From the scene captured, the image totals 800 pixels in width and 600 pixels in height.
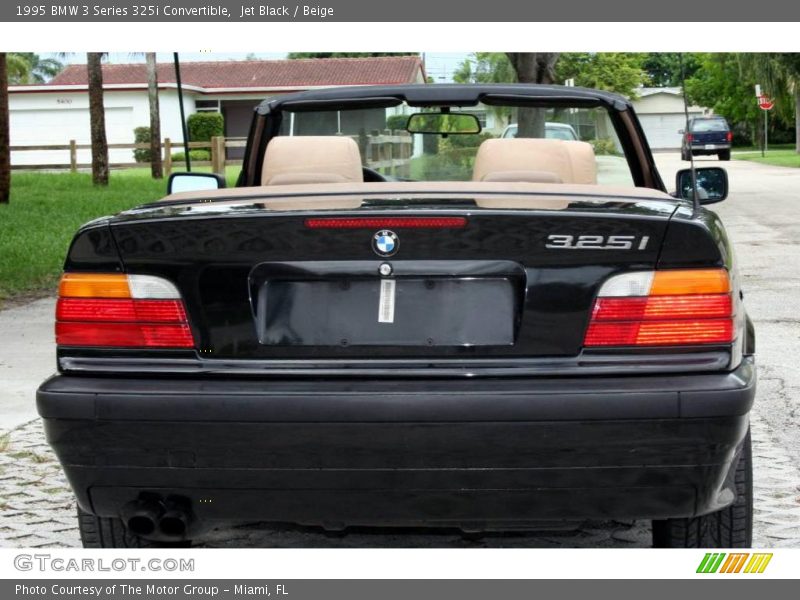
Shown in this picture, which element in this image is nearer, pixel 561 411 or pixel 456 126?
pixel 561 411

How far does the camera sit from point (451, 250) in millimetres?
3326

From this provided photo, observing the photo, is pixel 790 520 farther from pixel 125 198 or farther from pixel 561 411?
pixel 125 198

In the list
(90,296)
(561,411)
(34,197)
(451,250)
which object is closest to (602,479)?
(561,411)

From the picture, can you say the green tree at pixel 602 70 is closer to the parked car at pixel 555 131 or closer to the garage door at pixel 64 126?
the parked car at pixel 555 131

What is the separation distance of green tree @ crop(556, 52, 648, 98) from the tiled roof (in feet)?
75.2

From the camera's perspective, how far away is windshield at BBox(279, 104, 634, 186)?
16.8ft

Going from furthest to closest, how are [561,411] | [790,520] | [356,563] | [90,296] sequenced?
[790,520] < [356,563] < [90,296] < [561,411]

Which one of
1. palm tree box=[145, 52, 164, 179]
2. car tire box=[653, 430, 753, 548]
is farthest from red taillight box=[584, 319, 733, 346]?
palm tree box=[145, 52, 164, 179]

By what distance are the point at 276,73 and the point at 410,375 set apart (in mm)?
66719

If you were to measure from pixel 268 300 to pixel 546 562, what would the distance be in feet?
4.46

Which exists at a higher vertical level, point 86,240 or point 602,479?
point 86,240

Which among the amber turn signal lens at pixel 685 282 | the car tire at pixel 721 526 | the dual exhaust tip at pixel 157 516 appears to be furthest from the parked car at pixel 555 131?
the dual exhaust tip at pixel 157 516

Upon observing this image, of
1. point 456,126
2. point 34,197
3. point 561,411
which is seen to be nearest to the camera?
point 561,411

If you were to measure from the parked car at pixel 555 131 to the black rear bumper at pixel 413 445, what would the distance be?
2017mm
